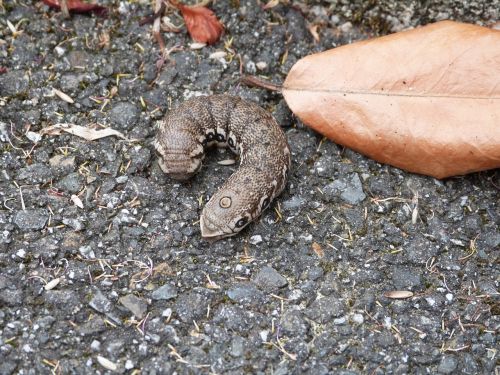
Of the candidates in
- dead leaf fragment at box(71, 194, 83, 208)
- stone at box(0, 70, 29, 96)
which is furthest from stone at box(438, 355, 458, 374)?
stone at box(0, 70, 29, 96)

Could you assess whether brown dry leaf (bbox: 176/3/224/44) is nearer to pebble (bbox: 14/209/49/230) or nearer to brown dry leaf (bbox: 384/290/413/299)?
pebble (bbox: 14/209/49/230)

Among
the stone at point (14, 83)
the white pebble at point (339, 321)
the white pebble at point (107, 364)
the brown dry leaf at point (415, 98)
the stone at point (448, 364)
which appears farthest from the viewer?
the stone at point (14, 83)

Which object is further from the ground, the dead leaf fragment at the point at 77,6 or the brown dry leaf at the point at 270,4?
the brown dry leaf at the point at 270,4

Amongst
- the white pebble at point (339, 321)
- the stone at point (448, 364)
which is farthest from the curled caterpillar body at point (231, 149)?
the stone at point (448, 364)

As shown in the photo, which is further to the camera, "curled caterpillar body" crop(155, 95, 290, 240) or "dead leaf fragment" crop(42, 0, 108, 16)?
"dead leaf fragment" crop(42, 0, 108, 16)

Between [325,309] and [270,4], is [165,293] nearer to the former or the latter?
[325,309]

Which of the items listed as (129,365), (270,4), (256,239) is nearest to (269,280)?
(256,239)

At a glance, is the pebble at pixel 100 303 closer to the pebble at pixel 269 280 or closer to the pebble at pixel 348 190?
the pebble at pixel 269 280

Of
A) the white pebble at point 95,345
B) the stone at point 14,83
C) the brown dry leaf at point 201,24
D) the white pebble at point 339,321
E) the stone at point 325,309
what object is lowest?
the white pebble at point 95,345
